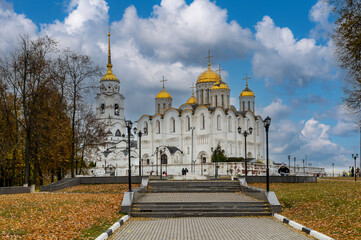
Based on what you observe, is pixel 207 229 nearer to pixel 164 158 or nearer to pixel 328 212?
pixel 328 212

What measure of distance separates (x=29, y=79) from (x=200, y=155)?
46.3 meters

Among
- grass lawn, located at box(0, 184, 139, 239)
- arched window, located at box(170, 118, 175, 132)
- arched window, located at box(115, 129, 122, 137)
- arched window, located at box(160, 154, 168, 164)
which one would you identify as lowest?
grass lawn, located at box(0, 184, 139, 239)

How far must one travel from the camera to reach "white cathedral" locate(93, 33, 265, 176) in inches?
2840

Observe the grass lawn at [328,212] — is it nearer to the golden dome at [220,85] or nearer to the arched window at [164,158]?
the arched window at [164,158]

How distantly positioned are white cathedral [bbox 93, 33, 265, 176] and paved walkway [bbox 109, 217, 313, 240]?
47.4 metres

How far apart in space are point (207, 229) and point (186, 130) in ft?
210

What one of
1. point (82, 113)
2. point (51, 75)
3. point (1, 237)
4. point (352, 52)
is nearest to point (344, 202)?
point (352, 52)

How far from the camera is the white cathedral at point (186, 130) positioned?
7212 cm

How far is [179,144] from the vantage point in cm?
7631

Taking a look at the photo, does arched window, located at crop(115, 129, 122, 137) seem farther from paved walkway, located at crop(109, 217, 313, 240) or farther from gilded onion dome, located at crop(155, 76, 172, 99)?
paved walkway, located at crop(109, 217, 313, 240)

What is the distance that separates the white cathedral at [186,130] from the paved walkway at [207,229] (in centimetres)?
4738

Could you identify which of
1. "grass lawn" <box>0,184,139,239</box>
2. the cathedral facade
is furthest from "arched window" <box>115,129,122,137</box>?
"grass lawn" <box>0,184,139,239</box>

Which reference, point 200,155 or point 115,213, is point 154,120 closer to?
point 200,155

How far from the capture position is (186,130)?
250ft
